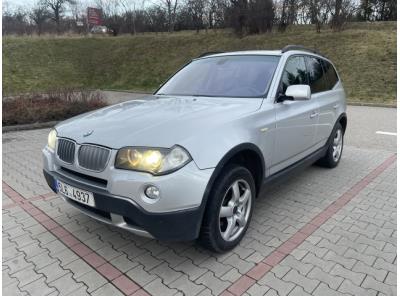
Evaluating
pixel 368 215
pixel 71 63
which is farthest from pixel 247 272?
pixel 71 63

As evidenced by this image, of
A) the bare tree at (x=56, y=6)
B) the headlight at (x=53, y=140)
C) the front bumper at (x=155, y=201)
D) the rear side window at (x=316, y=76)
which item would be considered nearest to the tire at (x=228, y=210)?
the front bumper at (x=155, y=201)

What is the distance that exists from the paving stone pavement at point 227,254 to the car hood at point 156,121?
1.07 m

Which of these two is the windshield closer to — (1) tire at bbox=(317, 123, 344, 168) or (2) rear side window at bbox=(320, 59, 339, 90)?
(2) rear side window at bbox=(320, 59, 339, 90)

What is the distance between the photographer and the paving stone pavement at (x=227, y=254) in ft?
8.95

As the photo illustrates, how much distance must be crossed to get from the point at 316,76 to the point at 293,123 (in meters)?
1.30

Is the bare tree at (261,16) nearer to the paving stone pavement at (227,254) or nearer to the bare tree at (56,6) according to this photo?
the paving stone pavement at (227,254)

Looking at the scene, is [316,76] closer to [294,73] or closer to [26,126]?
[294,73]

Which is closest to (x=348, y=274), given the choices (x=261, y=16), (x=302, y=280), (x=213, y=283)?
(x=302, y=280)

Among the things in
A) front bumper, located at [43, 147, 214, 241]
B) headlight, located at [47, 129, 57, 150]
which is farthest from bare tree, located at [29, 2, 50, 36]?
front bumper, located at [43, 147, 214, 241]

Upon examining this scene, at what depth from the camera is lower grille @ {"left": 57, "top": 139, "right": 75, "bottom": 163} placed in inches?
118

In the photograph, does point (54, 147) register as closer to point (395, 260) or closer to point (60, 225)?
point (60, 225)

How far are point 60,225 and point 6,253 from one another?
0.59 meters

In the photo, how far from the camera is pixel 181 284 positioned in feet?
9.00

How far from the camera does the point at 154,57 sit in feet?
75.6
